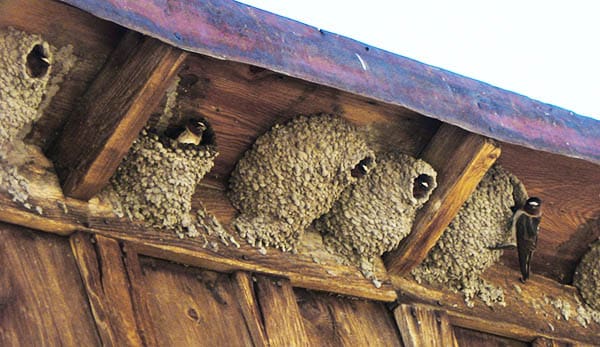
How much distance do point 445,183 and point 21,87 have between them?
2.09m

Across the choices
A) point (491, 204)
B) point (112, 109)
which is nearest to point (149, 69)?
point (112, 109)

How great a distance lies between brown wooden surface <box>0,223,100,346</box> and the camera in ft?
16.2

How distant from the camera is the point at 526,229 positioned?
682cm

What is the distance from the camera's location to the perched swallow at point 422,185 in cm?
642

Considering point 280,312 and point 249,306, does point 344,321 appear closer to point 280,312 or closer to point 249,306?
point 280,312

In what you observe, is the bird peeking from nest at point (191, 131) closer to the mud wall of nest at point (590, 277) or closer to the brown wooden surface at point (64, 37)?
the brown wooden surface at point (64, 37)

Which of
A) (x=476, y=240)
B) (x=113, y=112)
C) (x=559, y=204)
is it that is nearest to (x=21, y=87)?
(x=113, y=112)

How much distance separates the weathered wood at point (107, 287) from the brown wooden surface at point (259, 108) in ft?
2.64

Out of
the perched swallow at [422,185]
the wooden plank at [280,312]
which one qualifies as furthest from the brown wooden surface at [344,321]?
the perched swallow at [422,185]

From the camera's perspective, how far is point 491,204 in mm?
7184

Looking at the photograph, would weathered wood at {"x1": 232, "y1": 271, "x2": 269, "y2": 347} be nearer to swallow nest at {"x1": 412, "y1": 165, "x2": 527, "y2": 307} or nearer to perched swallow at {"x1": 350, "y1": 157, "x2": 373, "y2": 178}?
perched swallow at {"x1": 350, "y1": 157, "x2": 373, "y2": 178}

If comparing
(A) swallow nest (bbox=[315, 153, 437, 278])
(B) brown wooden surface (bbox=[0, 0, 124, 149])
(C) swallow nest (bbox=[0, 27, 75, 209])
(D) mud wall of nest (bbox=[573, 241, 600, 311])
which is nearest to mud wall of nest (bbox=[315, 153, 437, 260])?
(A) swallow nest (bbox=[315, 153, 437, 278])

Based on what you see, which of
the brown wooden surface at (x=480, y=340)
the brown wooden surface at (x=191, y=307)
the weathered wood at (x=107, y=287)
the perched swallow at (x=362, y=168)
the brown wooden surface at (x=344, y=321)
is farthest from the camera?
the brown wooden surface at (x=480, y=340)

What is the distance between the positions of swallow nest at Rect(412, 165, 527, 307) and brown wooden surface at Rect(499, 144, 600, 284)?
107 millimetres
